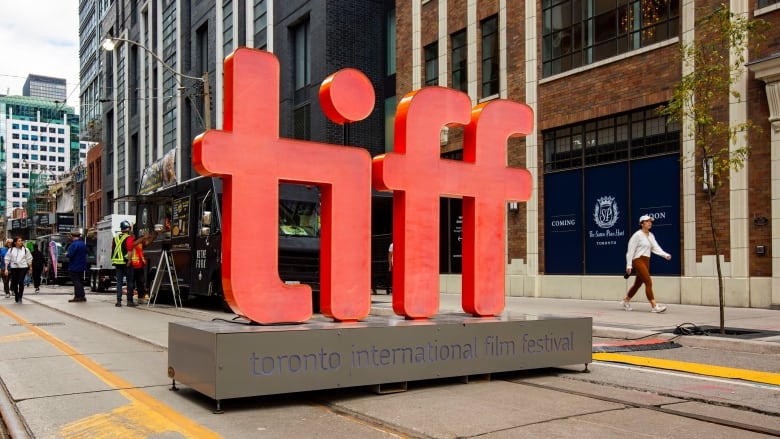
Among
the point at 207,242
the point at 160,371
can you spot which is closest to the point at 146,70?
the point at 207,242

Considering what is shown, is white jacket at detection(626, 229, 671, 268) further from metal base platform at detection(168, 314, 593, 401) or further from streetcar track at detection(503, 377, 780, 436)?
streetcar track at detection(503, 377, 780, 436)

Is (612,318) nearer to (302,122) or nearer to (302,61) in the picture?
(302,122)

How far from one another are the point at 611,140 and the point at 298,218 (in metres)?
8.60

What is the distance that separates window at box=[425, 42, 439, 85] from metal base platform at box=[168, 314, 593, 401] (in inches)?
700

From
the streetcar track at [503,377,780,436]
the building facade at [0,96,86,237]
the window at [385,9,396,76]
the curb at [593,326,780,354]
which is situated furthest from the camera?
the building facade at [0,96,86,237]

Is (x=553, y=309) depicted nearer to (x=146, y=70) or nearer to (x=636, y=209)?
(x=636, y=209)

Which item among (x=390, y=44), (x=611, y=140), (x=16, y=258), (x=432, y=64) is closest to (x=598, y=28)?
(x=611, y=140)

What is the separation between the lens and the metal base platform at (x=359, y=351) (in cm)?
566

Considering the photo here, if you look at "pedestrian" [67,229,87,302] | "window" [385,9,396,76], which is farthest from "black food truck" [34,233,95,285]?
"window" [385,9,396,76]

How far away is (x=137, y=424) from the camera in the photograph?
5.34 meters

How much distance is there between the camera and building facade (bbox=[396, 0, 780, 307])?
14789 millimetres

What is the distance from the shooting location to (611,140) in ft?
60.1

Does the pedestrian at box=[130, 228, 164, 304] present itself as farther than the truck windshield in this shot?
Yes

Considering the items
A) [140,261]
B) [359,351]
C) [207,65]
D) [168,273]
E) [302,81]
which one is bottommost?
[359,351]
